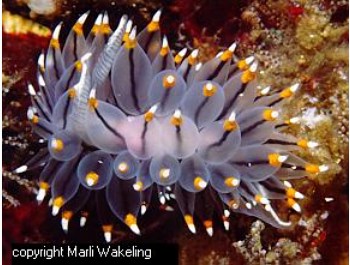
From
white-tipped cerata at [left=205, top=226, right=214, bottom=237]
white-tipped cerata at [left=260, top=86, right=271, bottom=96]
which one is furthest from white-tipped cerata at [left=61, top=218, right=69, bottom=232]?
white-tipped cerata at [left=260, top=86, right=271, bottom=96]

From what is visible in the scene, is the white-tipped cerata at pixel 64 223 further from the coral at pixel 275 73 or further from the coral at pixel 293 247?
the coral at pixel 293 247

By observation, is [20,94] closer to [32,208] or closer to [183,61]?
[32,208]

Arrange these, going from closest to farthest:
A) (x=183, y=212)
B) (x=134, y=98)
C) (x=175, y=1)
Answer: (x=134, y=98)
(x=183, y=212)
(x=175, y=1)

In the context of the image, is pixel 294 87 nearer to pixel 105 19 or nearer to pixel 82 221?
pixel 105 19

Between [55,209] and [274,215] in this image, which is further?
[274,215]

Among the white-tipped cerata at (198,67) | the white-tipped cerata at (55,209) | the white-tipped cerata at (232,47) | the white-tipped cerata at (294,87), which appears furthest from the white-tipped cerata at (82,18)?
the white-tipped cerata at (294,87)

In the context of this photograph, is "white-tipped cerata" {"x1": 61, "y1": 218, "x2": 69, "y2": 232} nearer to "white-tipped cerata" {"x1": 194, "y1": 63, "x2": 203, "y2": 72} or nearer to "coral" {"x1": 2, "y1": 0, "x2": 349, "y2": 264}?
"coral" {"x1": 2, "y1": 0, "x2": 349, "y2": 264}

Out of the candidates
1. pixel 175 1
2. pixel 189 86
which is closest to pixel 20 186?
pixel 189 86

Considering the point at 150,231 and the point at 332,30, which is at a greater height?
the point at 332,30

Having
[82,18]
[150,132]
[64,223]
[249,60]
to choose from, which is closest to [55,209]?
[64,223]
